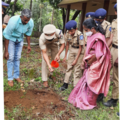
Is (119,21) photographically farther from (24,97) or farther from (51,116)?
(24,97)

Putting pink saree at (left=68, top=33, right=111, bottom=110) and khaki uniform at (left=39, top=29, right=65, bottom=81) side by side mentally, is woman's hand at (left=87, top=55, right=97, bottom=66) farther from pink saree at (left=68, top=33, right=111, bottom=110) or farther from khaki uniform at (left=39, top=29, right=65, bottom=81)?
khaki uniform at (left=39, top=29, right=65, bottom=81)

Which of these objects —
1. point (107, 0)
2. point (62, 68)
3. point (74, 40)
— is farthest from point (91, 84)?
point (107, 0)

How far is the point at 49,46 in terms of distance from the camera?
3291 millimetres

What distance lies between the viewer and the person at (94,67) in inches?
86.0

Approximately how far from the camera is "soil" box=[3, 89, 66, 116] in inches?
94.6

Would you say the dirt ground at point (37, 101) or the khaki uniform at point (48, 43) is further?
the khaki uniform at point (48, 43)

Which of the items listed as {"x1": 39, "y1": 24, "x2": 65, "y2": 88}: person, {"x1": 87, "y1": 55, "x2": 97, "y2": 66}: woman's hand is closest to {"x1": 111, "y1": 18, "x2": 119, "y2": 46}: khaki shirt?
{"x1": 87, "y1": 55, "x2": 97, "y2": 66}: woman's hand

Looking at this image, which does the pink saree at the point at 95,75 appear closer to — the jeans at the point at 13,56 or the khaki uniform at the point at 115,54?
the khaki uniform at the point at 115,54

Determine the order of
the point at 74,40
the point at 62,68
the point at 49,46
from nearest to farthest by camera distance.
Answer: the point at 74,40 → the point at 49,46 → the point at 62,68

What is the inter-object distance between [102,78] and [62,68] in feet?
7.73

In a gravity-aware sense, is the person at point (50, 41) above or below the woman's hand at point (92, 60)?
above

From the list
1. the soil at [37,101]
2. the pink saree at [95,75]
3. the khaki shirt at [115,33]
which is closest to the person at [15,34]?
the soil at [37,101]

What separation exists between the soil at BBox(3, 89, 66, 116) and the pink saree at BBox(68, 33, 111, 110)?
385mm

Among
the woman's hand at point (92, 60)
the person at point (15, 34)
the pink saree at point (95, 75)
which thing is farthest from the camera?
the person at point (15, 34)
